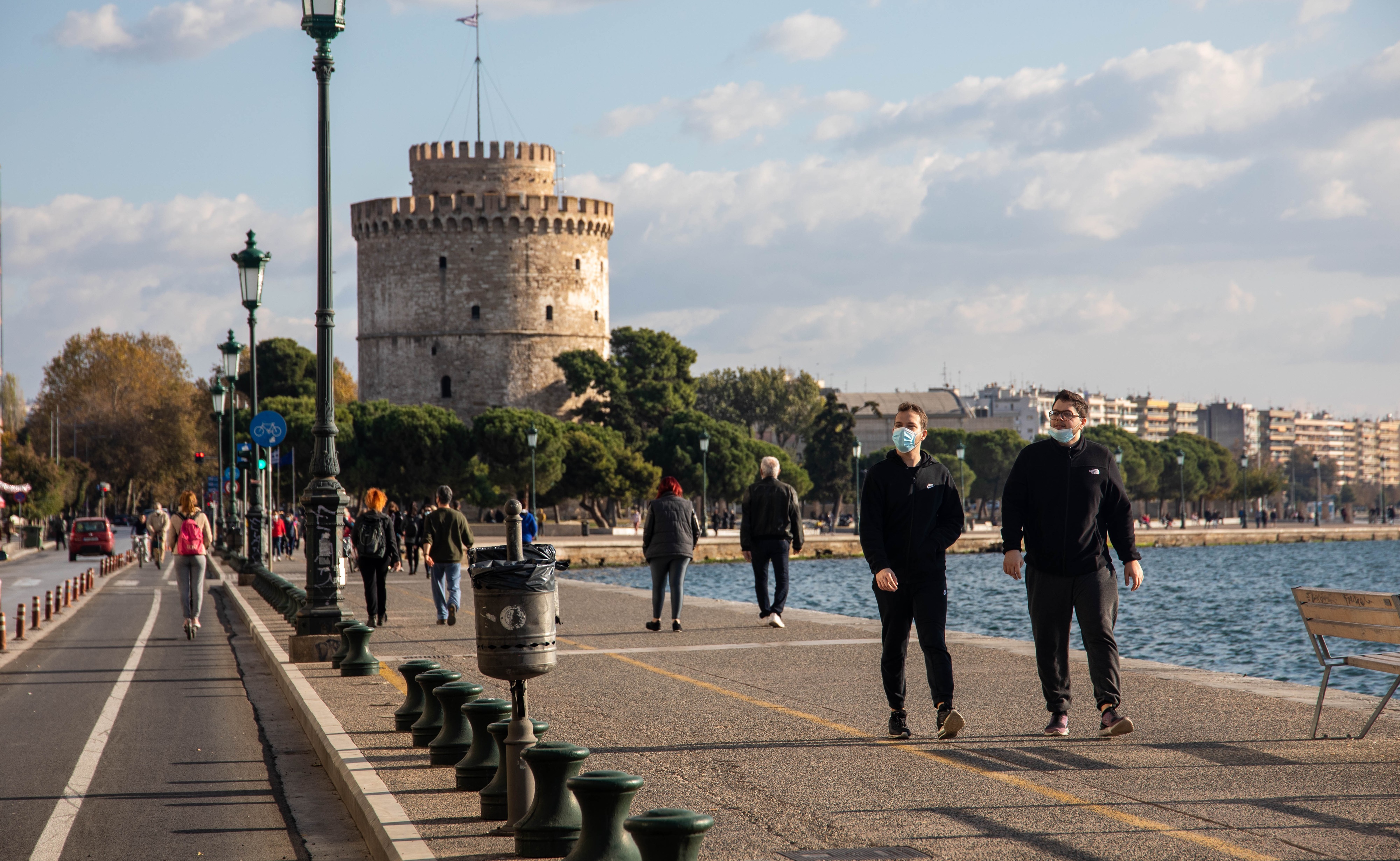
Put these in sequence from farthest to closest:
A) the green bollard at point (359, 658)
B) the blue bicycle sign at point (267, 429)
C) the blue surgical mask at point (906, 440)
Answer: the blue bicycle sign at point (267, 429) → the green bollard at point (359, 658) → the blue surgical mask at point (906, 440)

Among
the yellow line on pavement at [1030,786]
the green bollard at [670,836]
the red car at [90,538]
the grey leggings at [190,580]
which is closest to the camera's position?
the green bollard at [670,836]

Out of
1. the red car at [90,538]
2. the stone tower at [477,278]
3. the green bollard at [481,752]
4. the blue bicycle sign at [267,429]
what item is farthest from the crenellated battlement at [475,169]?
the green bollard at [481,752]

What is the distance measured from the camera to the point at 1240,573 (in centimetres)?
5359

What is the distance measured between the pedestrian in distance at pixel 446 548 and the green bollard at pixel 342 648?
3836 mm

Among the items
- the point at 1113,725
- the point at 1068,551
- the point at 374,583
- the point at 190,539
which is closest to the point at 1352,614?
the point at 1113,725

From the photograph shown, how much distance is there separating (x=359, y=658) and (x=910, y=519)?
17.0ft

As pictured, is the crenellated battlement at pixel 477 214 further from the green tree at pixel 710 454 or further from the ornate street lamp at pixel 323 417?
the ornate street lamp at pixel 323 417

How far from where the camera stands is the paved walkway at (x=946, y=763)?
212 inches

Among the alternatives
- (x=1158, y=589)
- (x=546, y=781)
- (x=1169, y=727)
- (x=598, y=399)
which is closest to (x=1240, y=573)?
(x=1158, y=589)

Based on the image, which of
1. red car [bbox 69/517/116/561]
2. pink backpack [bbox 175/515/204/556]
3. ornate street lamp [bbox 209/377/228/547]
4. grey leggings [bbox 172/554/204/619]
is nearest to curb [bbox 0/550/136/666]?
grey leggings [bbox 172/554/204/619]

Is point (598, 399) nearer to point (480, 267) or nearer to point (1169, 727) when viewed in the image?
point (480, 267)

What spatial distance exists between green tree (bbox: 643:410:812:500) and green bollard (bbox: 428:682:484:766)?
229 feet

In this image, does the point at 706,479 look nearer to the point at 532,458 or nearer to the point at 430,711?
the point at 532,458

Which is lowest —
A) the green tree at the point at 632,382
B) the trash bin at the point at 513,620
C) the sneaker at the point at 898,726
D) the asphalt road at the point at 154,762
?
the asphalt road at the point at 154,762
